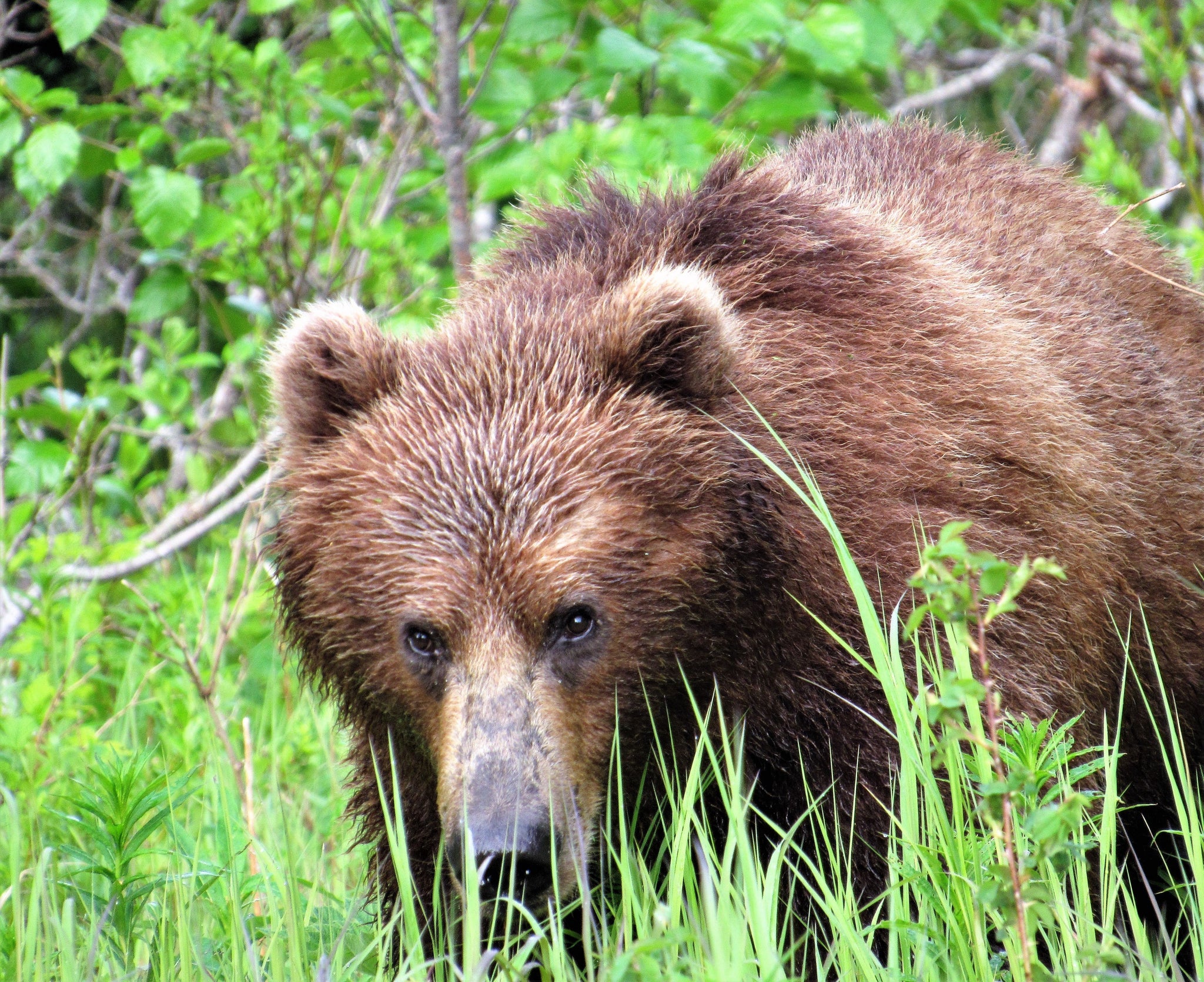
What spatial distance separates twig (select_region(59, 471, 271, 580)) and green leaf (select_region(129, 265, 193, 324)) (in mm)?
988

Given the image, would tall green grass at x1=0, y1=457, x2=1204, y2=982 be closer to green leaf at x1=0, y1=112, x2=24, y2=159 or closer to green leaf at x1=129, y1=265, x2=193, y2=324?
green leaf at x1=0, y1=112, x2=24, y2=159

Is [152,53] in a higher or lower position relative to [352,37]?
lower

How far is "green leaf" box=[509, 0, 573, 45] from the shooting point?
238 inches

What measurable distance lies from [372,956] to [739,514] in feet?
5.75

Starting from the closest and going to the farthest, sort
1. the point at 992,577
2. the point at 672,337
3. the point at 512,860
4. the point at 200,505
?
the point at 992,577 < the point at 512,860 < the point at 672,337 < the point at 200,505

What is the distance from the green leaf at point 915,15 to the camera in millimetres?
6152

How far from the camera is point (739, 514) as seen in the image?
3.54 meters

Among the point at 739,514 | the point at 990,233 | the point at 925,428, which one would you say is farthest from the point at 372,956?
the point at 990,233

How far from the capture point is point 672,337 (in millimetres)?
3537

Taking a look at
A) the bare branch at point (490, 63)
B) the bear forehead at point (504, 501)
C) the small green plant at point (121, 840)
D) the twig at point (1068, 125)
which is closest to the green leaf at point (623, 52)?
the bare branch at point (490, 63)

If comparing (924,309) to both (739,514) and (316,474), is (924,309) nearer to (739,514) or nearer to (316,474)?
(739,514)

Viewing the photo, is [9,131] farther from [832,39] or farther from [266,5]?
[832,39]

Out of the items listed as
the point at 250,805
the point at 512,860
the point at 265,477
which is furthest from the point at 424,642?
the point at 265,477

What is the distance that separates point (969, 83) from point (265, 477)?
→ 6785mm
